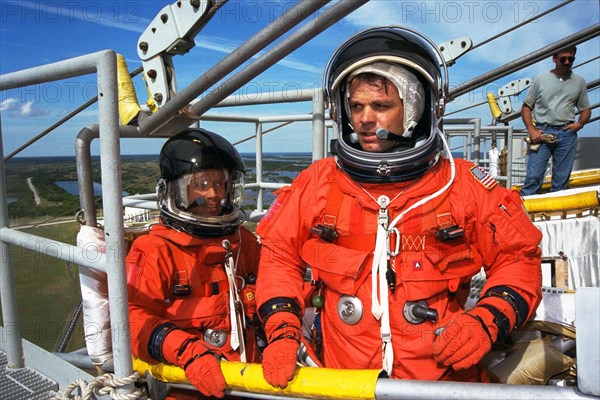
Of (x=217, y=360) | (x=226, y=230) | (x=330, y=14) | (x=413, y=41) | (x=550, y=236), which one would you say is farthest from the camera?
(x=550, y=236)

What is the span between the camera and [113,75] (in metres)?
1.29

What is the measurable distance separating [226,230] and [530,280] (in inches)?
48.0

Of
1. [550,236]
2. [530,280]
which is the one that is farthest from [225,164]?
[550,236]

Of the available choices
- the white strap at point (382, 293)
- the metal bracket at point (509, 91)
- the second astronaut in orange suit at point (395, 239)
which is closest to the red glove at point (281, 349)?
the second astronaut in orange suit at point (395, 239)

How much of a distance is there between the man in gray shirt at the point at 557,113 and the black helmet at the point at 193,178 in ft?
12.5

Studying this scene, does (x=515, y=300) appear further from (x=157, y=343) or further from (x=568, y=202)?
(x=568, y=202)

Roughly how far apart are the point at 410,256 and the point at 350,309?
268mm

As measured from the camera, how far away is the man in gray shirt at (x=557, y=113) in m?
4.74

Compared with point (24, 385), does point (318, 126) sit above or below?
above

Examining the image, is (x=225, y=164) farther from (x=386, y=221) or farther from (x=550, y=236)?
(x=550, y=236)

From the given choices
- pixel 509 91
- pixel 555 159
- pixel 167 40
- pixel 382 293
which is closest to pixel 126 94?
pixel 167 40

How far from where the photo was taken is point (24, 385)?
182 cm

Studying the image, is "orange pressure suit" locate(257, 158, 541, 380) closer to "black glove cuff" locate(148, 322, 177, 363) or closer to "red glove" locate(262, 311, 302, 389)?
"red glove" locate(262, 311, 302, 389)

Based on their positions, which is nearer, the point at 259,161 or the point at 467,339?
the point at 467,339
